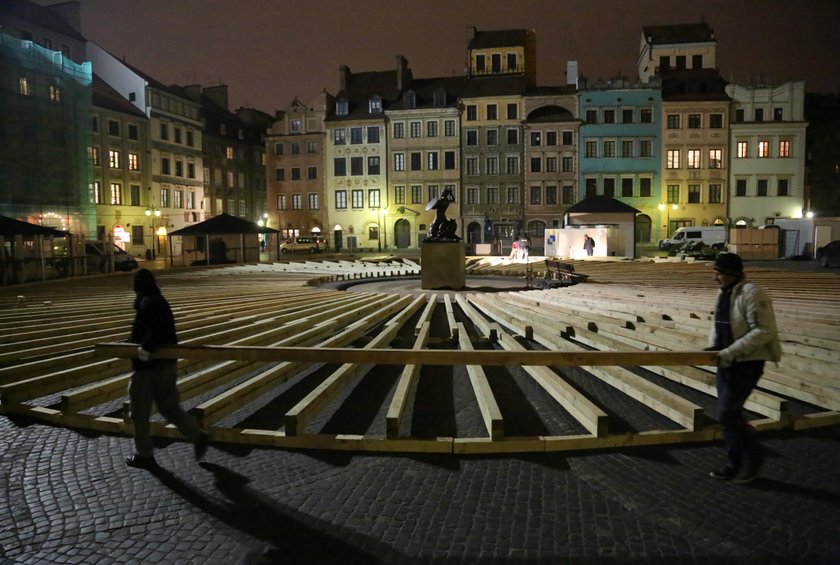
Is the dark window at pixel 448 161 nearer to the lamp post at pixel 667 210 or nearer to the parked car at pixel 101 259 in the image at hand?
the lamp post at pixel 667 210

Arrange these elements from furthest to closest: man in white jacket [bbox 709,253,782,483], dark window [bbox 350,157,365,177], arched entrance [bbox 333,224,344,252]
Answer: arched entrance [bbox 333,224,344,252] < dark window [bbox 350,157,365,177] < man in white jacket [bbox 709,253,782,483]

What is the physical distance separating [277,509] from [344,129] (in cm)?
5771

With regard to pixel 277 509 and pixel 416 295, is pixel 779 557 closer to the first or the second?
pixel 277 509

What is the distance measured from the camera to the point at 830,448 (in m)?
6.03

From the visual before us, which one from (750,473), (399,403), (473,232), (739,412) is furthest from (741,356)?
(473,232)

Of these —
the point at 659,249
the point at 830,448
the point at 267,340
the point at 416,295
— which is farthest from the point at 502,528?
the point at 659,249

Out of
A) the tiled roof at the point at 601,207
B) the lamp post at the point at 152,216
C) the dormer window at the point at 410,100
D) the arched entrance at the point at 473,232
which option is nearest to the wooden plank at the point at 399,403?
the tiled roof at the point at 601,207

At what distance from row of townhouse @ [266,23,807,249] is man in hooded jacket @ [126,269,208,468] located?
166 ft

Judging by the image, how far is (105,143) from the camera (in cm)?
4825

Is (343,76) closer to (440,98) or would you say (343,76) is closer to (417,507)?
(440,98)

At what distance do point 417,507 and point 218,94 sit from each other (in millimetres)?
68734

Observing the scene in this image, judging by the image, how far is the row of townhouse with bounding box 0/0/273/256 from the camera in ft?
134

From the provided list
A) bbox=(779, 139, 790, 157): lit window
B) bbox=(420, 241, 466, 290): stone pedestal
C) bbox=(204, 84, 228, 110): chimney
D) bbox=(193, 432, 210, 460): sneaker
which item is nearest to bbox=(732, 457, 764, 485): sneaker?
bbox=(193, 432, 210, 460): sneaker

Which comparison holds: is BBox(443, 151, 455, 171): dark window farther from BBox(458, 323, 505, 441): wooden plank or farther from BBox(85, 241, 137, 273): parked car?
BBox(458, 323, 505, 441): wooden plank
